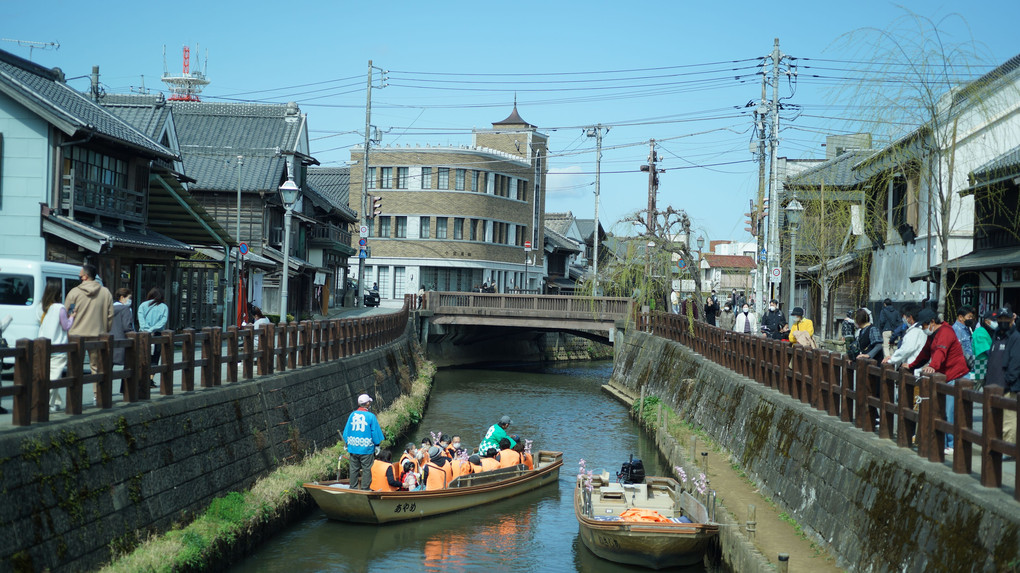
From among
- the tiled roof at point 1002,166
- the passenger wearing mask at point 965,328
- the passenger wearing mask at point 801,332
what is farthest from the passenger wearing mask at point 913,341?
the tiled roof at point 1002,166

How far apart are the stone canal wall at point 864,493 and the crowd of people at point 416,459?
17.0 feet

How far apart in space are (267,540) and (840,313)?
1240 inches

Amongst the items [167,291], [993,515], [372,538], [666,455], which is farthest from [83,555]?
[167,291]

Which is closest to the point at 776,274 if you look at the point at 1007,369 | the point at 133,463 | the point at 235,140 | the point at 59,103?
the point at 1007,369

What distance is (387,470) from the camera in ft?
57.3

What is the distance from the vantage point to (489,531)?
18.0 metres

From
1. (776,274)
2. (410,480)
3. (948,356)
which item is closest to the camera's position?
(948,356)

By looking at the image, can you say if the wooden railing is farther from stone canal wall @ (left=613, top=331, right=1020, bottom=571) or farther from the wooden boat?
stone canal wall @ (left=613, top=331, right=1020, bottom=571)

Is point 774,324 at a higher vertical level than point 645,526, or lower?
higher

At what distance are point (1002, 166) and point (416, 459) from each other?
1502cm

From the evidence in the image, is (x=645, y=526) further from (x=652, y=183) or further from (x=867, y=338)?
(x=652, y=183)

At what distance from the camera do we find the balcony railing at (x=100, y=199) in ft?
78.7

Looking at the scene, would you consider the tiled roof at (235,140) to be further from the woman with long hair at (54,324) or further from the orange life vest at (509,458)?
the woman with long hair at (54,324)

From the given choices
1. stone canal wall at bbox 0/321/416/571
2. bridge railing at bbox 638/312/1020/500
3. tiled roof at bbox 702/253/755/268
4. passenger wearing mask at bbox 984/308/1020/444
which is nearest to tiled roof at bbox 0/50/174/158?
stone canal wall at bbox 0/321/416/571
